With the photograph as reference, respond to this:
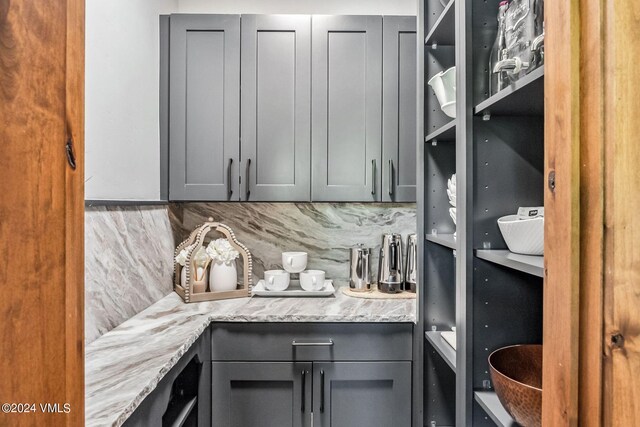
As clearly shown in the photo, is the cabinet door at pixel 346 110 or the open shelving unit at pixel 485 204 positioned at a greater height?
the cabinet door at pixel 346 110

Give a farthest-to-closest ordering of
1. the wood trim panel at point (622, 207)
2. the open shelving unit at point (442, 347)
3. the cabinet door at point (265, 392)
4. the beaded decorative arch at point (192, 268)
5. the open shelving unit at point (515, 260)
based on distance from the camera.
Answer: the beaded decorative arch at point (192, 268), the cabinet door at point (265, 392), the open shelving unit at point (442, 347), the open shelving unit at point (515, 260), the wood trim panel at point (622, 207)

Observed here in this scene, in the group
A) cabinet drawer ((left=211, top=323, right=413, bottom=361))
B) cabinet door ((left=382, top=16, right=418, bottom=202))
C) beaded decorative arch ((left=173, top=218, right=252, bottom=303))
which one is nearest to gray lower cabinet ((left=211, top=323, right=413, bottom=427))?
cabinet drawer ((left=211, top=323, right=413, bottom=361))

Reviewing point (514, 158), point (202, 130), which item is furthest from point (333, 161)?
point (514, 158)

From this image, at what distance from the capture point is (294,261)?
2.16m

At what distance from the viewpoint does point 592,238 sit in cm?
46

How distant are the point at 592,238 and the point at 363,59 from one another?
177cm

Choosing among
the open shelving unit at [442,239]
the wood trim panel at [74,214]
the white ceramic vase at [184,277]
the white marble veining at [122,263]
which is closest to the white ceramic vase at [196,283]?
the white ceramic vase at [184,277]

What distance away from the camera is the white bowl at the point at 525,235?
34.2 inches

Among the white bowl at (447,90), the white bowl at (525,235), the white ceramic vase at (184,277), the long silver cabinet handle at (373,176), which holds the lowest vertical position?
the white ceramic vase at (184,277)

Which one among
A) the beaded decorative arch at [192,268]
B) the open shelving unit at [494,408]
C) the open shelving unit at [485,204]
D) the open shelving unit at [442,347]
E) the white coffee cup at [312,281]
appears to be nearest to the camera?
the open shelving unit at [494,408]

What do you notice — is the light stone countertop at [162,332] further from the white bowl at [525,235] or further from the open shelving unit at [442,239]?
the white bowl at [525,235]

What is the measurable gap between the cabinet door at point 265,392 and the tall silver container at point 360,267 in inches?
21.9

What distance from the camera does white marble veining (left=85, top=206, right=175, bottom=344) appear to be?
55.2 inches

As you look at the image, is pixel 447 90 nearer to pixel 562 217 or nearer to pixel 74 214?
pixel 562 217
